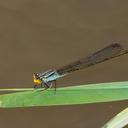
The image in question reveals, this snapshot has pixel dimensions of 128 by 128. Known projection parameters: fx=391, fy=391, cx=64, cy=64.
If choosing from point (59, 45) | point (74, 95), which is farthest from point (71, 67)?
point (59, 45)

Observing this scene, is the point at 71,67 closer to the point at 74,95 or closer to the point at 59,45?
the point at 74,95

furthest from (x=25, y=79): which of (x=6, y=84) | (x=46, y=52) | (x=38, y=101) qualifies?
(x=38, y=101)

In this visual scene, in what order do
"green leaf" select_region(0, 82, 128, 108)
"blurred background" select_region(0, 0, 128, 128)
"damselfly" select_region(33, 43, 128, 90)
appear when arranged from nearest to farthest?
"green leaf" select_region(0, 82, 128, 108) < "damselfly" select_region(33, 43, 128, 90) < "blurred background" select_region(0, 0, 128, 128)

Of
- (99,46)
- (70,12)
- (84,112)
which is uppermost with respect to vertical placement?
(70,12)

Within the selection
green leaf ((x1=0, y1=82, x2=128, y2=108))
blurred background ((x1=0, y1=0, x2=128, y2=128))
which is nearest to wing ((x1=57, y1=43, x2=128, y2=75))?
green leaf ((x1=0, y1=82, x2=128, y2=108))

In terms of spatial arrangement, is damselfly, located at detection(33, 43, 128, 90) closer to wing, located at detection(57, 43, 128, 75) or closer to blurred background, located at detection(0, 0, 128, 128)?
wing, located at detection(57, 43, 128, 75)

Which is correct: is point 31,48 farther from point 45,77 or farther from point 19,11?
point 45,77
